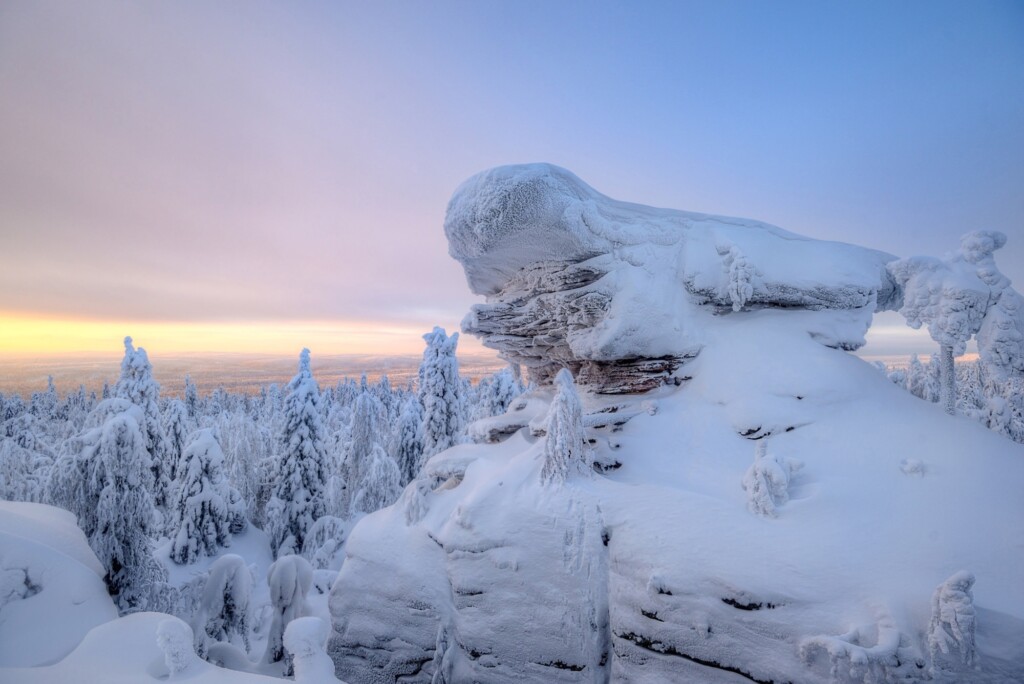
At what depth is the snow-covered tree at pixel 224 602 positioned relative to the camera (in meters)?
13.3

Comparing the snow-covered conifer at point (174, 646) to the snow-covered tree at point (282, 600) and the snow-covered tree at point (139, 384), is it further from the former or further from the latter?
the snow-covered tree at point (139, 384)

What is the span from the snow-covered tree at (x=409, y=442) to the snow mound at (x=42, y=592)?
15.0m

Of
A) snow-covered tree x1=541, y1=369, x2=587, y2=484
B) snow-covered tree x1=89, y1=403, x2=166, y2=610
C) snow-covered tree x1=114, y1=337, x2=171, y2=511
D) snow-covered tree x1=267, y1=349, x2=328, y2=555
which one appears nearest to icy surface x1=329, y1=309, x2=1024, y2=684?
snow-covered tree x1=541, y1=369, x2=587, y2=484

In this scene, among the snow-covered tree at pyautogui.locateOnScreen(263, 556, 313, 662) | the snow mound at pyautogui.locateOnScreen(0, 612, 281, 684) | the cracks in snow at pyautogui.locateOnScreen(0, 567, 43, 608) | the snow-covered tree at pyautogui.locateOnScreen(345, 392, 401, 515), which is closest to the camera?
the snow mound at pyautogui.locateOnScreen(0, 612, 281, 684)

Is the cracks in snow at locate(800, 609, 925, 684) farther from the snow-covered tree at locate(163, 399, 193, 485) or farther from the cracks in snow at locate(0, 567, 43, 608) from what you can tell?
the snow-covered tree at locate(163, 399, 193, 485)

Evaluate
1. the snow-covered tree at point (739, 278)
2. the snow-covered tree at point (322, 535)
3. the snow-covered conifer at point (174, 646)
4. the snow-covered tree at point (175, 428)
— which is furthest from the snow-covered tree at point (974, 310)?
the snow-covered tree at point (175, 428)

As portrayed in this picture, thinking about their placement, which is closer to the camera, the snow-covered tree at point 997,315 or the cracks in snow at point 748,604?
the cracks in snow at point 748,604

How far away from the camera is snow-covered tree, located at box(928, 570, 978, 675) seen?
4566 millimetres

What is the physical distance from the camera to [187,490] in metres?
20.2

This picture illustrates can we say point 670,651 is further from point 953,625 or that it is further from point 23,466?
point 23,466

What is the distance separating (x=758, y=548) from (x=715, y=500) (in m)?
0.82

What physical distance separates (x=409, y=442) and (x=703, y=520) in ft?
74.9

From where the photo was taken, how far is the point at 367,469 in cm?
2606

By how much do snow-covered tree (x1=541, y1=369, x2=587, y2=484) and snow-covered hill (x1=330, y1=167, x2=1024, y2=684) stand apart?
0.74 ft
